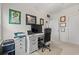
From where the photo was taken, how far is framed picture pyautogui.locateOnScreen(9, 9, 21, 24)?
1630 mm

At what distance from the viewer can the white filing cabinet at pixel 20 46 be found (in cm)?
167

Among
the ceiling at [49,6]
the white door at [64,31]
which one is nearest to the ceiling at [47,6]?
the ceiling at [49,6]

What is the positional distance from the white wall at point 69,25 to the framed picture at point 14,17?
64 cm

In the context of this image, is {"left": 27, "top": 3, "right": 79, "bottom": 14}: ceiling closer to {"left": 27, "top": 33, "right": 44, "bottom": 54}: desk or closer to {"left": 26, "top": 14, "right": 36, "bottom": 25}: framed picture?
{"left": 26, "top": 14, "right": 36, "bottom": 25}: framed picture

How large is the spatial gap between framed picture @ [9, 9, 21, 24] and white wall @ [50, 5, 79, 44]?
0.64 meters

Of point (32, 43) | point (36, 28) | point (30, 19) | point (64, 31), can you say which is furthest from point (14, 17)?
point (64, 31)

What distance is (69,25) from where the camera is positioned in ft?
5.81

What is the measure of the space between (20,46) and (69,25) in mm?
1017

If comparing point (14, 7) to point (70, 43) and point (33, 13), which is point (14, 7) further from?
point (70, 43)

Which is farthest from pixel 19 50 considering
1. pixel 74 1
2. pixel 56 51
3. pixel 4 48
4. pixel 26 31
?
pixel 74 1

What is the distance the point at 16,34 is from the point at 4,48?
319mm

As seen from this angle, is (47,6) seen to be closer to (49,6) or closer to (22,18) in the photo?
(49,6)

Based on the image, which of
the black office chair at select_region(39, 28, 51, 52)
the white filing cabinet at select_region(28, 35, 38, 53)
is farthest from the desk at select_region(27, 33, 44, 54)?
the black office chair at select_region(39, 28, 51, 52)

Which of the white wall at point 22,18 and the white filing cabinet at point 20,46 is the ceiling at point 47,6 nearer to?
the white wall at point 22,18
